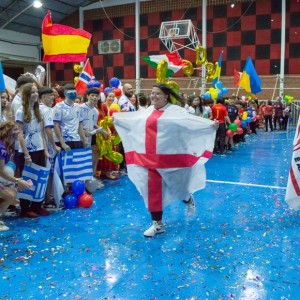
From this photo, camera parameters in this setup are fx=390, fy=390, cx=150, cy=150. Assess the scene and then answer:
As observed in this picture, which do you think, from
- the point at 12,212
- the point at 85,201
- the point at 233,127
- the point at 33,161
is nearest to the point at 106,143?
the point at 85,201

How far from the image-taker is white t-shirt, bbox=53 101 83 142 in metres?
4.42

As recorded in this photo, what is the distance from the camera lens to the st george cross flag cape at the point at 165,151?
3.38 m

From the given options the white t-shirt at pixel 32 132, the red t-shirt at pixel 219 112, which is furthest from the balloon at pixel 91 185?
the red t-shirt at pixel 219 112

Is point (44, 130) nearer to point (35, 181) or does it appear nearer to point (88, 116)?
point (35, 181)

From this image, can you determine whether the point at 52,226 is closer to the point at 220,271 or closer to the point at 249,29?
the point at 220,271

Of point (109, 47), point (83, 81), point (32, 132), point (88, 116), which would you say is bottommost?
point (32, 132)

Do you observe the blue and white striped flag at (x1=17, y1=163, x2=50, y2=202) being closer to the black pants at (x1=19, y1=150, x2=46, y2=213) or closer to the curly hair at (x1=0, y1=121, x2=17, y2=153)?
the black pants at (x1=19, y1=150, x2=46, y2=213)

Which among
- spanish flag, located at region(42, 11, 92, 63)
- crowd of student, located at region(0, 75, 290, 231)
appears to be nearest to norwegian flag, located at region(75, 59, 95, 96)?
crowd of student, located at region(0, 75, 290, 231)

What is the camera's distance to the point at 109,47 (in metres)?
18.6

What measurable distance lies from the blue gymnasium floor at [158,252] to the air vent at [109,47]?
14.7 m

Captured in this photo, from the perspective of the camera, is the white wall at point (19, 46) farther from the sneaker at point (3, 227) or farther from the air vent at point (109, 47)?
the sneaker at point (3, 227)

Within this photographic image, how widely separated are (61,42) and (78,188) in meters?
2.45

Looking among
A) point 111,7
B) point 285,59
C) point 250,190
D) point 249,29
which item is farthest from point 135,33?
point 250,190

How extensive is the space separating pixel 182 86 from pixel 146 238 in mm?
14388
